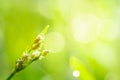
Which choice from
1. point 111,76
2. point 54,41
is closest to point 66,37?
point 54,41

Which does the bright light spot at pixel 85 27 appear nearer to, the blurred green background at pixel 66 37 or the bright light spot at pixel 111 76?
the blurred green background at pixel 66 37

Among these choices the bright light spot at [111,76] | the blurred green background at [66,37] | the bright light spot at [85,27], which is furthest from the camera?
the bright light spot at [85,27]

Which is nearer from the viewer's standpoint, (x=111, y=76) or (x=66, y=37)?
(x=111, y=76)

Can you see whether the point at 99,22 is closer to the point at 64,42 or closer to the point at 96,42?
the point at 64,42

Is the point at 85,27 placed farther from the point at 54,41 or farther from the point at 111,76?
the point at 111,76

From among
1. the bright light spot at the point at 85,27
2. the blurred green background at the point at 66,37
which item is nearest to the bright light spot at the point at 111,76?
the blurred green background at the point at 66,37

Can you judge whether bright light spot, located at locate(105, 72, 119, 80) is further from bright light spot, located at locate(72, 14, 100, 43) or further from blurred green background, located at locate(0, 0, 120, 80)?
bright light spot, located at locate(72, 14, 100, 43)

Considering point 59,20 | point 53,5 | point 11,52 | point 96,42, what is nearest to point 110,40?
point 96,42
